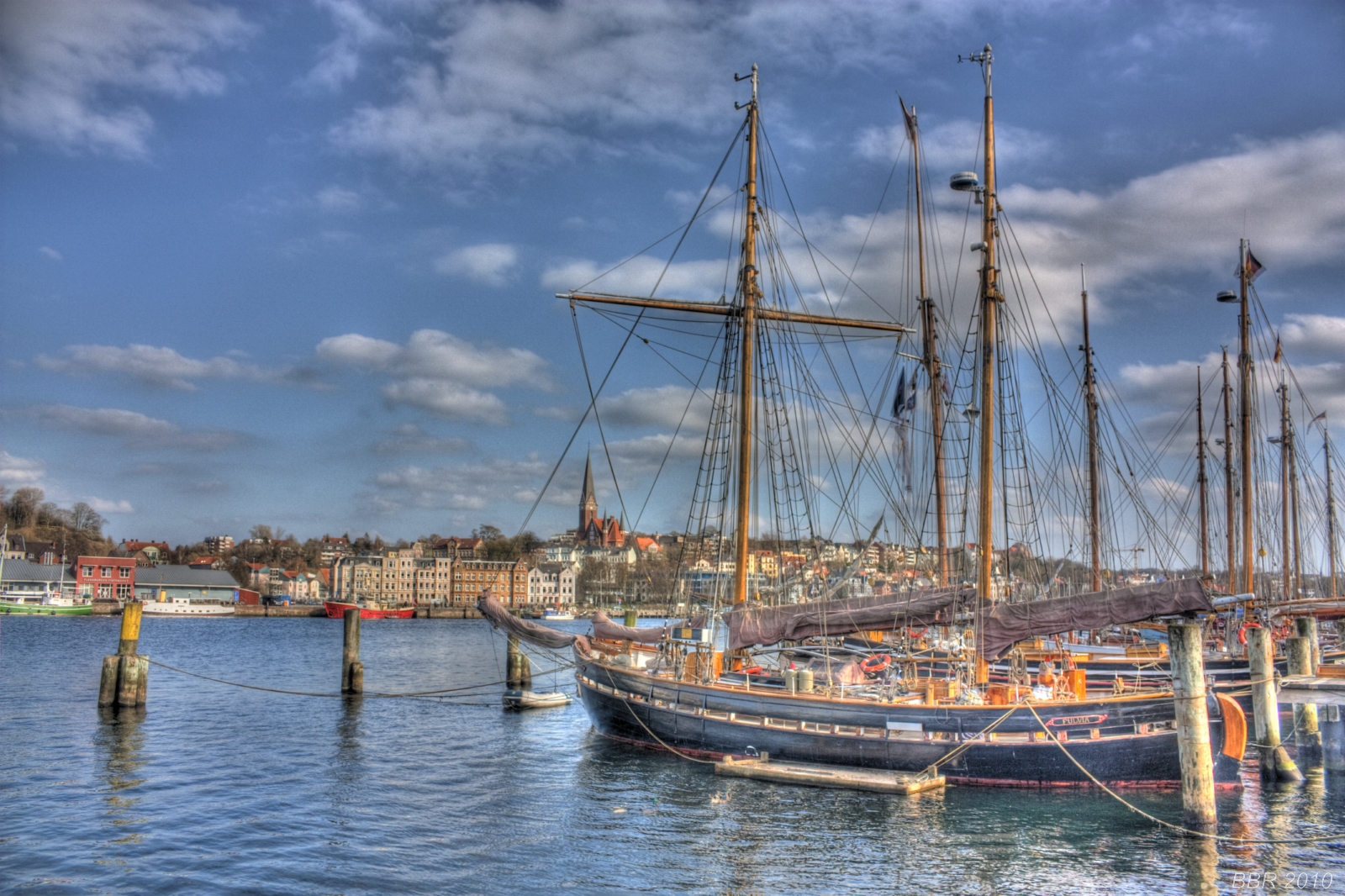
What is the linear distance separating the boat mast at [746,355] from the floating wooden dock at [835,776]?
6725 millimetres

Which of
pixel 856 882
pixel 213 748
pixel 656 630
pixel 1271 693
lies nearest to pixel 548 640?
pixel 656 630

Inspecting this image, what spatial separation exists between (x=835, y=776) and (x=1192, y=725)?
9648 millimetres

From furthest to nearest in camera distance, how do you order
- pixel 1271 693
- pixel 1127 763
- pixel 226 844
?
pixel 1271 693 → pixel 1127 763 → pixel 226 844

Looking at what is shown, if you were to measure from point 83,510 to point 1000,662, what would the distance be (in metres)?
203

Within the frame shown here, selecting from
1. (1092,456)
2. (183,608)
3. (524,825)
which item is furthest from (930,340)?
(183,608)

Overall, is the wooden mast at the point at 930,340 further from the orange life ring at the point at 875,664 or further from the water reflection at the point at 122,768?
the water reflection at the point at 122,768

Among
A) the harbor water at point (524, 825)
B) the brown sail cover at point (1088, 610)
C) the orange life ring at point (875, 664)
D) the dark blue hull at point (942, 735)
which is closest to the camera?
the harbor water at point (524, 825)

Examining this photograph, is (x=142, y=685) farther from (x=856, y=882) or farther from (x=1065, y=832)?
(x=1065, y=832)

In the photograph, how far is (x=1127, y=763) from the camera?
83.3 ft

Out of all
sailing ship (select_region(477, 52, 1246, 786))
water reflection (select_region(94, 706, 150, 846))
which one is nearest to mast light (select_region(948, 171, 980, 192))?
sailing ship (select_region(477, 52, 1246, 786))

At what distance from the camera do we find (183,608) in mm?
148750

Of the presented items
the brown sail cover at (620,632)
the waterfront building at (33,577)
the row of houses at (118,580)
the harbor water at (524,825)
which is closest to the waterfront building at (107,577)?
the row of houses at (118,580)

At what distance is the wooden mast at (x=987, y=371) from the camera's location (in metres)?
29.5

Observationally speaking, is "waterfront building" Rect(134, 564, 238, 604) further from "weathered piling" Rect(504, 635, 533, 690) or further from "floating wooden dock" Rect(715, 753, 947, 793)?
"floating wooden dock" Rect(715, 753, 947, 793)
